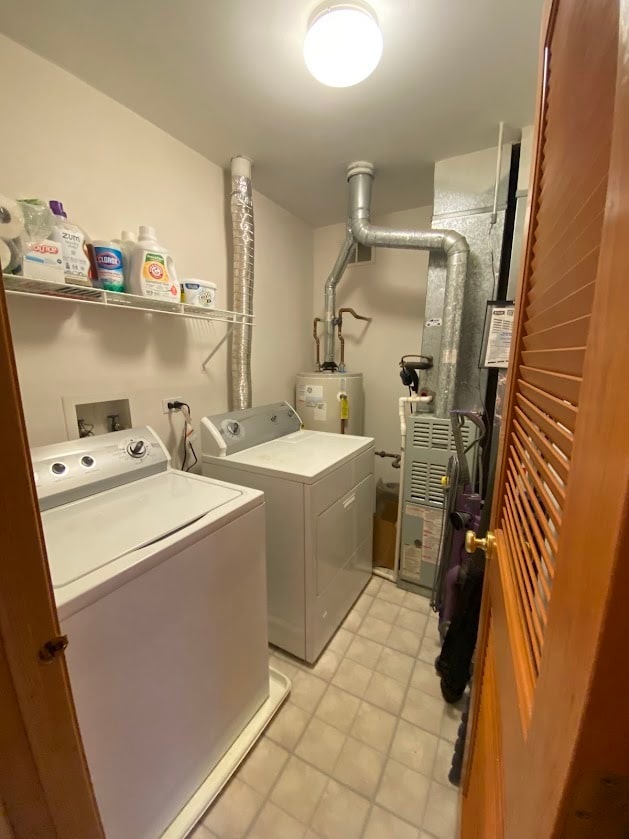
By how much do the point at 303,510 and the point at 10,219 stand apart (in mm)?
1347

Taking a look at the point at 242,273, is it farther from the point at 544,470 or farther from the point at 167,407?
the point at 544,470

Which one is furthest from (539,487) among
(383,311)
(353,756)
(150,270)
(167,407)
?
(383,311)

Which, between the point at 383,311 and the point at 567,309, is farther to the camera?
the point at 383,311

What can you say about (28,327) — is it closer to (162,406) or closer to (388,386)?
(162,406)

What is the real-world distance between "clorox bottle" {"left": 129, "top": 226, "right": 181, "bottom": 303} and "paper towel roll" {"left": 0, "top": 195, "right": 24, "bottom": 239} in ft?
1.16

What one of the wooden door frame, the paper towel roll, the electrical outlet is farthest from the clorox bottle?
the wooden door frame

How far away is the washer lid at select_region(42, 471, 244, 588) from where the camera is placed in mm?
843

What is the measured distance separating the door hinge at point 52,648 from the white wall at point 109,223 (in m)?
1.00

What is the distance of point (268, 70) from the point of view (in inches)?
49.9

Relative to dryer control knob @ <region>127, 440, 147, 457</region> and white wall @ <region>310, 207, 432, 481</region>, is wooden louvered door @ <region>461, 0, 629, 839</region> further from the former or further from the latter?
white wall @ <region>310, 207, 432, 481</region>

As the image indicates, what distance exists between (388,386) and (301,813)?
224 centimetres

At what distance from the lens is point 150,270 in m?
1.35

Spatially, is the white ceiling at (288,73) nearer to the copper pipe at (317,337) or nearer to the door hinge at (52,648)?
the copper pipe at (317,337)

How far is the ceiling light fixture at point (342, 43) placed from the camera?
103 cm
